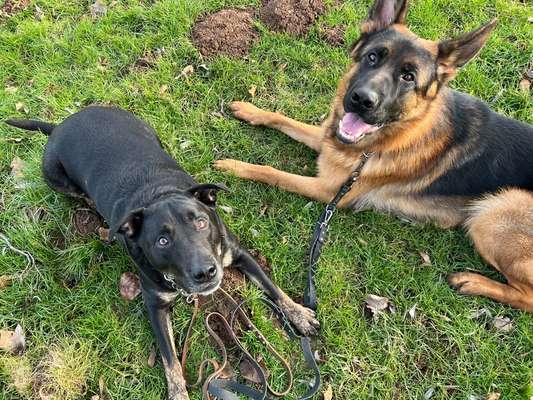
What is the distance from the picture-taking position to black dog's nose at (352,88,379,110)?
11.2 ft

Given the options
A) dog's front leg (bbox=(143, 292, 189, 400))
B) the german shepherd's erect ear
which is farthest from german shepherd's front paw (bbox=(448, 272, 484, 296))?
dog's front leg (bbox=(143, 292, 189, 400))

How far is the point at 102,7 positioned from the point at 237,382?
4.76 meters

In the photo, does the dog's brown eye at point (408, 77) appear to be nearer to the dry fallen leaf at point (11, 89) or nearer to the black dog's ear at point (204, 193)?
the black dog's ear at point (204, 193)

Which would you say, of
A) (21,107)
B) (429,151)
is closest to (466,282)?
(429,151)

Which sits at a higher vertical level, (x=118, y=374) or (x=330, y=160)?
(x=330, y=160)

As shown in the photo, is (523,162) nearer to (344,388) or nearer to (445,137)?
(445,137)

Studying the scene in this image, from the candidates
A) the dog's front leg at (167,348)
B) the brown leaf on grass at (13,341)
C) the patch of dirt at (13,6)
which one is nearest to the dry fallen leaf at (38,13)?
the patch of dirt at (13,6)

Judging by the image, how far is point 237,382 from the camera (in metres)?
3.78

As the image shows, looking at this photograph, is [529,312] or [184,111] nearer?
[529,312]

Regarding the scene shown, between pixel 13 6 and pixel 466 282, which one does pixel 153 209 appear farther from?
pixel 13 6

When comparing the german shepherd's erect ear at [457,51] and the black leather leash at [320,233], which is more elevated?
the german shepherd's erect ear at [457,51]

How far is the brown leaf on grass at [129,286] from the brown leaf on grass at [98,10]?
3426 millimetres

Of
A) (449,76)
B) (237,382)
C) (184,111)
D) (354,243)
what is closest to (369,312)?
(354,243)

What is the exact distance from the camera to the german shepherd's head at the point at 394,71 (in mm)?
3464
